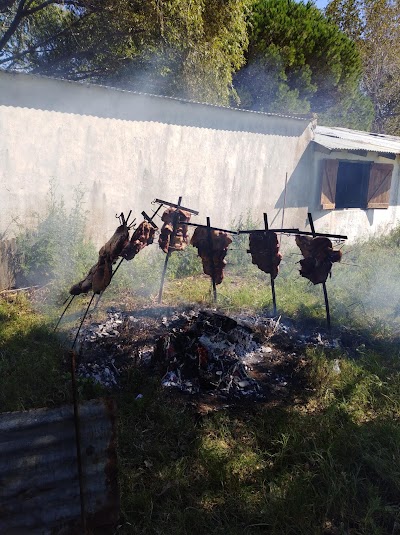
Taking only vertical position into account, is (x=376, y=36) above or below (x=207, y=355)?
above

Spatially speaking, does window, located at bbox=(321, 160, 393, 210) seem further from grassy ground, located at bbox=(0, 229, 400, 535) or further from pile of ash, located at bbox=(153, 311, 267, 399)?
pile of ash, located at bbox=(153, 311, 267, 399)

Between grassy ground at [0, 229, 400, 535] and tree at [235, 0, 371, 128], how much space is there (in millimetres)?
14418

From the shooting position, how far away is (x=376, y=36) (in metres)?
25.8

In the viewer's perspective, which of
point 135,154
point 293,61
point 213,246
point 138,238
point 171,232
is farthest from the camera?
point 293,61

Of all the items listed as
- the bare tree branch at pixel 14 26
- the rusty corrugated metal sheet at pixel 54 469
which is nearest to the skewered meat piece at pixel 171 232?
the rusty corrugated metal sheet at pixel 54 469

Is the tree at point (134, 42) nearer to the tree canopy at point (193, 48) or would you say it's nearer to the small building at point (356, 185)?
the tree canopy at point (193, 48)

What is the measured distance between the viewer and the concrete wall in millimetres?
7168

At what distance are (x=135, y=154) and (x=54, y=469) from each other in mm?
7160

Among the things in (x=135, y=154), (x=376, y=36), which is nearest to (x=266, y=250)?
(x=135, y=154)

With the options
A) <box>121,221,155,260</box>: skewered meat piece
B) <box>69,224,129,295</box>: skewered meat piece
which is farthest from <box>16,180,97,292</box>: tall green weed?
<box>69,224,129,295</box>: skewered meat piece

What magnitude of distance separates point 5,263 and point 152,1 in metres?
7.38

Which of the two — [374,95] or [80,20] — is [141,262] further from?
[374,95]

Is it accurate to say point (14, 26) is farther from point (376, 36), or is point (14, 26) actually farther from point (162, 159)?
point (376, 36)

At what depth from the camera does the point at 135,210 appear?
8820mm
